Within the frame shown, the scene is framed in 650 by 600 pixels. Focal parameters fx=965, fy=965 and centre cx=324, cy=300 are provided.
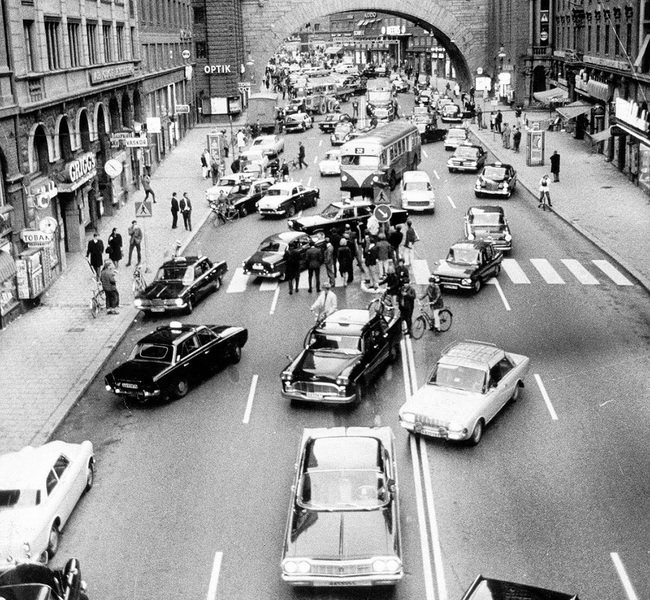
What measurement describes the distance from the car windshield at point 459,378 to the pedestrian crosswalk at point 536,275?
1110 centimetres

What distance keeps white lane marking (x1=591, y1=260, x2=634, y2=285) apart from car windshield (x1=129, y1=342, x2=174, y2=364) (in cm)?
1480

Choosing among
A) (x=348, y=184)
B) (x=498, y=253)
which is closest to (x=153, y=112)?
(x=348, y=184)

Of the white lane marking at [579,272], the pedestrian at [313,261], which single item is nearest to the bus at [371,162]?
the white lane marking at [579,272]

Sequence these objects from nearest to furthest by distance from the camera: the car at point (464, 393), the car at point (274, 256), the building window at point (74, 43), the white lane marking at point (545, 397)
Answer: the car at point (464, 393) < the white lane marking at point (545, 397) < the car at point (274, 256) < the building window at point (74, 43)

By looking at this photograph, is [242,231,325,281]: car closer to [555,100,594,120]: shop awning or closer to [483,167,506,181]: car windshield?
[483,167,506,181]: car windshield

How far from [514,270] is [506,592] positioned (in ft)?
67.5

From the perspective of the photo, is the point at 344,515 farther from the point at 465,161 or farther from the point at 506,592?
the point at 465,161

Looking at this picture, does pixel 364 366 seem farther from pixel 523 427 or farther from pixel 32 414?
pixel 32 414

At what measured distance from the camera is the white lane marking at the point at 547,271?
2905 cm

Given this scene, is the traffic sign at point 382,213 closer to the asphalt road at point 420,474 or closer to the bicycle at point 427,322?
the asphalt road at point 420,474

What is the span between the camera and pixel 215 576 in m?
12.9

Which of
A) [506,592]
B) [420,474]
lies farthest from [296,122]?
[506,592]

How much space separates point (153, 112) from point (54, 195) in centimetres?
2847

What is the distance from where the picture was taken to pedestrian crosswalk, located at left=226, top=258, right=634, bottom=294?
2902 cm
